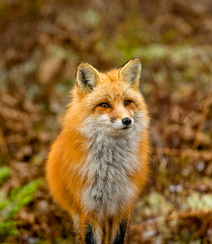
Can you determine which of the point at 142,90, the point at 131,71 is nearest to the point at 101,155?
the point at 131,71

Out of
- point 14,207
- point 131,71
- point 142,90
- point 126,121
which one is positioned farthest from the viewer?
point 142,90

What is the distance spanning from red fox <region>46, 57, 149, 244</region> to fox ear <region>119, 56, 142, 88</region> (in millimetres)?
13

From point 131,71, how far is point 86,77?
1.80 ft

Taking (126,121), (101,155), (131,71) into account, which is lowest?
(101,155)

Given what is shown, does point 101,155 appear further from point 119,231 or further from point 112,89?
point 119,231

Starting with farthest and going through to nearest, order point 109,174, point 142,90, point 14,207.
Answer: point 142,90 < point 14,207 < point 109,174

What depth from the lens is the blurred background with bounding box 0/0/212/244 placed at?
3723mm

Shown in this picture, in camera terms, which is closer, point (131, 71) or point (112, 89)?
point (112, 89)

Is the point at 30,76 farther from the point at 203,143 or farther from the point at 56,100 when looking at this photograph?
the point at 203,143

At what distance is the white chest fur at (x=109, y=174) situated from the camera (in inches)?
102

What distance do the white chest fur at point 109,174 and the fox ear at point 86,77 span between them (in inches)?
23.7

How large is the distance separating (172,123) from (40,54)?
4.09 metres

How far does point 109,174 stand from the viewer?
2.62 metres

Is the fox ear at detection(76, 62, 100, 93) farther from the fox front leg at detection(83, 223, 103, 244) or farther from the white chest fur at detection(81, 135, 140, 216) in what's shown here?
the fox front leg at detection(83, 223, 103, 244)
